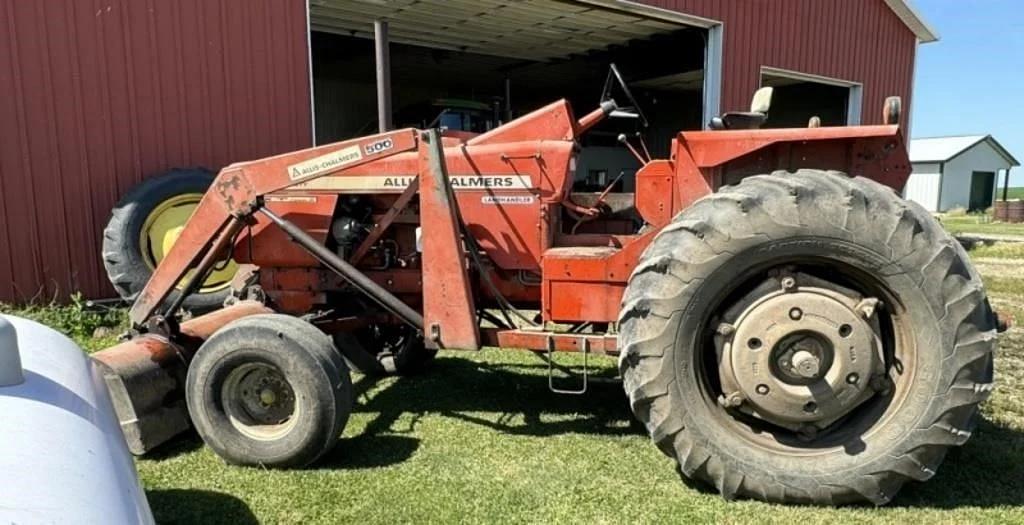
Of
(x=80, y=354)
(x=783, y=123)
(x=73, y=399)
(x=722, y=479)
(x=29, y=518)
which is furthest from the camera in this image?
(x=783, y=123)

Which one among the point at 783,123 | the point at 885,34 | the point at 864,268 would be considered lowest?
the point at 864,268

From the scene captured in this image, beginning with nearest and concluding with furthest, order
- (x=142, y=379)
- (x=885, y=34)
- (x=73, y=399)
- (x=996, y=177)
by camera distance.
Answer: (x=73, y=399), (x=142, y=379), (x=885, y=34), (x=996, y=177)

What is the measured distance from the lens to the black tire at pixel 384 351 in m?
5.03

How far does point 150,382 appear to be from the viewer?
369cm

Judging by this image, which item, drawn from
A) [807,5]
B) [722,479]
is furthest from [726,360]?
[807,5]

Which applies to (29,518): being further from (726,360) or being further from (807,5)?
(807,5)

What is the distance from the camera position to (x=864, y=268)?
2959 mm

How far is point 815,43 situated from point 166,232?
11761 mm

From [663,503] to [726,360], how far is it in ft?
2.27

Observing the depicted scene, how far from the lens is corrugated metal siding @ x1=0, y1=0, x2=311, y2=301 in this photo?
248 inches

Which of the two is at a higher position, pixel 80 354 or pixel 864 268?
pixel 864 268

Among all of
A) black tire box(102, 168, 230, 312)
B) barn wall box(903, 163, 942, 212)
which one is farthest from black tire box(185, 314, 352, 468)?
barn wall box(903, 163, 942, 212)

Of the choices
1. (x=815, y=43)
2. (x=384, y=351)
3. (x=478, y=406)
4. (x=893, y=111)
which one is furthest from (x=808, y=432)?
(x=815, y=43)

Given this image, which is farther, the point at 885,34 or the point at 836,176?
the point at 885,34
